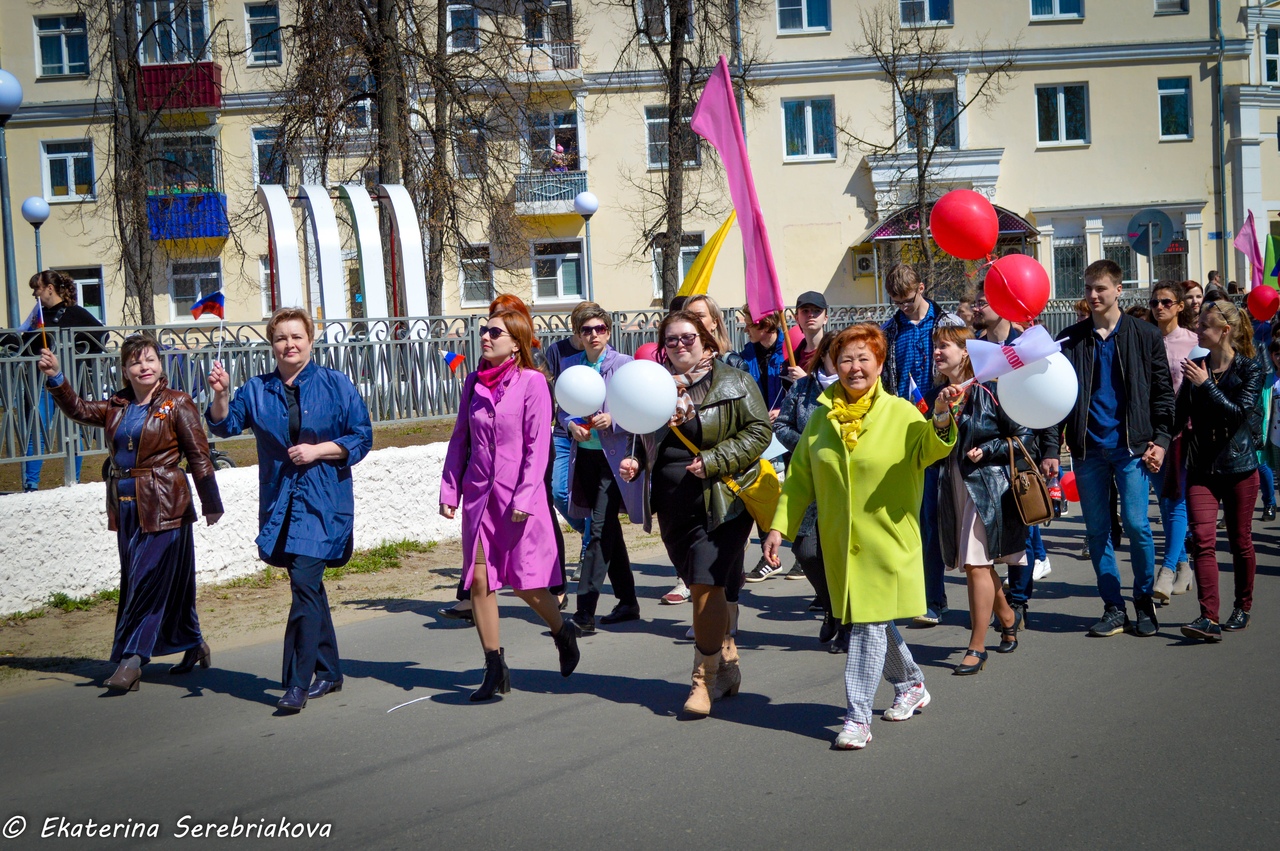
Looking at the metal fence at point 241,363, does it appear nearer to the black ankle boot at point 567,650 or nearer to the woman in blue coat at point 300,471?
the woman in blue coat at point 300,471

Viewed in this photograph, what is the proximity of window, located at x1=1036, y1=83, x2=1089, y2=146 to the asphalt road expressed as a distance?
30.3 metres

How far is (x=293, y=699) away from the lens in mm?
5648

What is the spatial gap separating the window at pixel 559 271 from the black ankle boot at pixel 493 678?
98.0ft

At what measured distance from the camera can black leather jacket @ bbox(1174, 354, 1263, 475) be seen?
21.1ft

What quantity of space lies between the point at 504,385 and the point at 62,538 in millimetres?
4146

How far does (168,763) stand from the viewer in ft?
16.3

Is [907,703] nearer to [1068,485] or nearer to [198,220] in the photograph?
[1068,485]

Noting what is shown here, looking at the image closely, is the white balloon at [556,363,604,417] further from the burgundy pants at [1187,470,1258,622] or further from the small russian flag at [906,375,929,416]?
the burgundy pants at [1187,470,1258,622]

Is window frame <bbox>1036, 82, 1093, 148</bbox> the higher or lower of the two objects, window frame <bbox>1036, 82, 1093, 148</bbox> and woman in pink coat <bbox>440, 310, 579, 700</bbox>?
the higher

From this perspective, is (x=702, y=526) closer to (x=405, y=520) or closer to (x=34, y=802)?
(x=34, y=802)

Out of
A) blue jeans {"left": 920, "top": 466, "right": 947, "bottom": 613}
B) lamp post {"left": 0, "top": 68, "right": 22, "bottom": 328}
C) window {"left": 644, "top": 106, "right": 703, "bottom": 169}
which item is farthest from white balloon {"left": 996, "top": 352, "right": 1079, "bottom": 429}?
window {"left": 644, "top": 106, "right": 703, "bottom": 169}

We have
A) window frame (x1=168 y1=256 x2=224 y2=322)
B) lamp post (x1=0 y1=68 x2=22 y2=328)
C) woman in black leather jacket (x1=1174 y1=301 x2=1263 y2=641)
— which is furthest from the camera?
Answer: window frame (x1=168 y1=256 x2=224 y2=322)

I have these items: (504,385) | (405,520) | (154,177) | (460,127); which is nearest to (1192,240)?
(460,127)

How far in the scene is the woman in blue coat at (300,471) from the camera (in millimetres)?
5668
